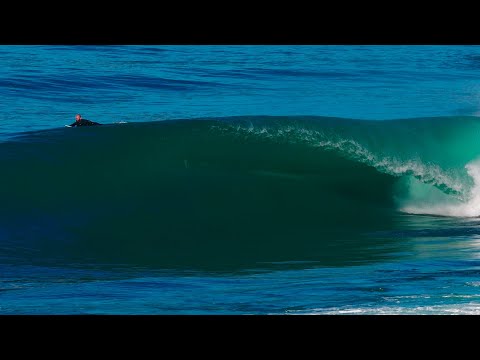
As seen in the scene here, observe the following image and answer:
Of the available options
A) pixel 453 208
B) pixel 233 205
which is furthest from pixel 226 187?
pixel 453 208

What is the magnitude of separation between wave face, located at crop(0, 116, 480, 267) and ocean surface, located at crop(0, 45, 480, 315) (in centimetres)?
3

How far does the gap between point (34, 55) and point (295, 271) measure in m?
16.2

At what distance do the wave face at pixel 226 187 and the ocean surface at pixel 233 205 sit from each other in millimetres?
28

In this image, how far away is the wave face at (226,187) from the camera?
10.2 meters

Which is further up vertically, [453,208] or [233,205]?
[453,208]

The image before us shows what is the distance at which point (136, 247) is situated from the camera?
32.9ft

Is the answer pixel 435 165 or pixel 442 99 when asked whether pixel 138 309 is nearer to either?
pixel 435 165

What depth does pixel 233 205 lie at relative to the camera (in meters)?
11.9

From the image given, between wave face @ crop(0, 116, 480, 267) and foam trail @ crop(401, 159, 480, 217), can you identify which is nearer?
wave face @ crop(0, 116, 480, 267)

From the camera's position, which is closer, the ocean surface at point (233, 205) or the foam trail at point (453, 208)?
the ocean surface at point (233, 205)

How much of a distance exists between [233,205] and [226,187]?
0.48m

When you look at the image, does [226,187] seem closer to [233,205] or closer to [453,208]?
[233,205]

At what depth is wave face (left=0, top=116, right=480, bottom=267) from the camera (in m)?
10.2

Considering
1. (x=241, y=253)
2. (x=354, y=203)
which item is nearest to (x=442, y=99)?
(x=354, y=203)
